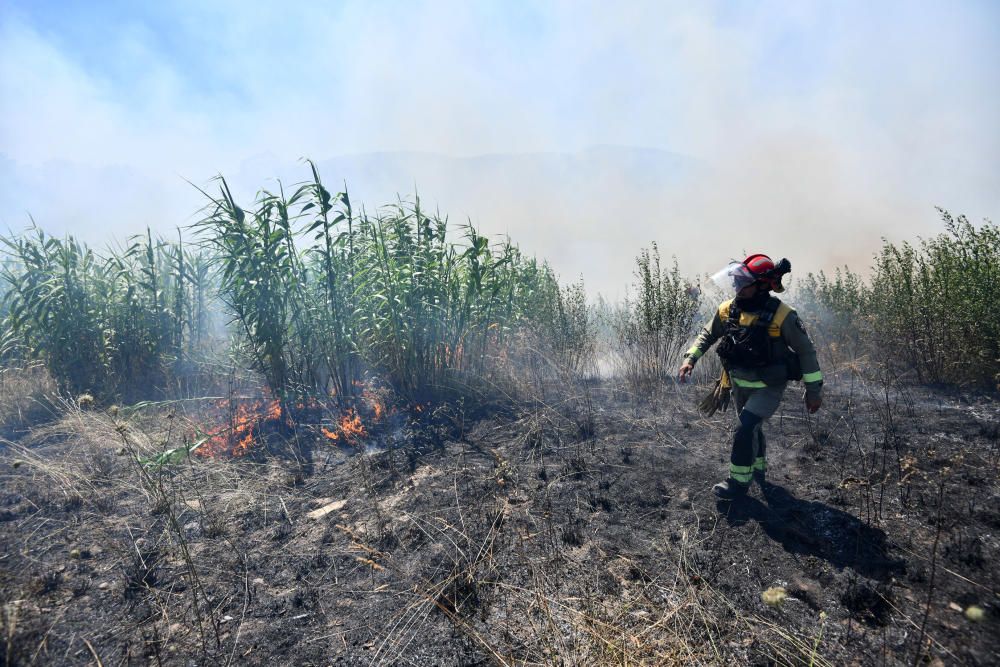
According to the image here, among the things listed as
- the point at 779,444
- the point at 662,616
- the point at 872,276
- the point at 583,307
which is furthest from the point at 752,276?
the point at 872,276

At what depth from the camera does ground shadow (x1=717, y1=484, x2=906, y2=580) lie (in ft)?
9.94

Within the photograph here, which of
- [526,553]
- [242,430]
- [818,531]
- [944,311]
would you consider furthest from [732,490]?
[242,430]

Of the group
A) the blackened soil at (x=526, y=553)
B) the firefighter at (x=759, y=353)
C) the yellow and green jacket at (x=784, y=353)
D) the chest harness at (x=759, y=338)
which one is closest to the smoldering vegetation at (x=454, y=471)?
the blackened soil at (x=526, y=553)

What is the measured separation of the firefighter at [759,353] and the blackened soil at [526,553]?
388mm

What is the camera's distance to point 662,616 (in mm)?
2637

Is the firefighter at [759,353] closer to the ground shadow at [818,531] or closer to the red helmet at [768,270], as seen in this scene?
the red helmet at [768,270]

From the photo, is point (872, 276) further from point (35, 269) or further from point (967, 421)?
point (35, 269)

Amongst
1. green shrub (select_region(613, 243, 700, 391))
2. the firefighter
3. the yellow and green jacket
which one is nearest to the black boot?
the firefighter

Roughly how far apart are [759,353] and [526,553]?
2303mm

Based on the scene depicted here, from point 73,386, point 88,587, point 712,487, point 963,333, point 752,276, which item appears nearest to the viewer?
point 88,587

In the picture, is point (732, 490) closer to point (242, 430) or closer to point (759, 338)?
point (759, 338)

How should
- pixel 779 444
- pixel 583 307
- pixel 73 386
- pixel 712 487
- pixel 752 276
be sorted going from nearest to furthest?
pixel 752 276 < pixel 712 487 < pixel 779 444 < pixel 73 386 < pixel 583 307

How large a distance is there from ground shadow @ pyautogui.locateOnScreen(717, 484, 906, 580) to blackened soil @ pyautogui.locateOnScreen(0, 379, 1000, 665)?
2 centimetres

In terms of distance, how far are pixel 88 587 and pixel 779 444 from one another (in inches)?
225
